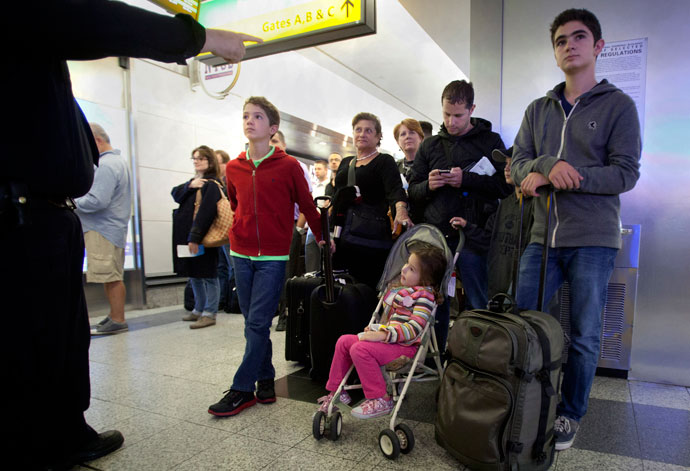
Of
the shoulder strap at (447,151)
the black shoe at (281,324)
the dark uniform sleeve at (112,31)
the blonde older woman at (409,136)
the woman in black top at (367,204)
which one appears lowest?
the black shoe at (281,324)

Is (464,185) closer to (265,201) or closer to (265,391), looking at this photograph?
(265,201)

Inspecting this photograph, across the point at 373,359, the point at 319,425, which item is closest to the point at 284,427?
the point at 319,425

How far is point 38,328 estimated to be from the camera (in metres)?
1.43

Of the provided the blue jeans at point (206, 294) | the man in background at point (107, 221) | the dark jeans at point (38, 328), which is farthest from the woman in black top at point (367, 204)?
the man in background at point (107, 221)

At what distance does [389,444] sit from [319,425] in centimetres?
37

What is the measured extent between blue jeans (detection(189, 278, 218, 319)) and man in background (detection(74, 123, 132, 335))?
2.68ft

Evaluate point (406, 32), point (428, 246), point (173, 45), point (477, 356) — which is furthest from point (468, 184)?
point (406, 32)

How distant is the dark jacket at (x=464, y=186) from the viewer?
2.69 metres

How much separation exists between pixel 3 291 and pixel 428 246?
1.95 meters

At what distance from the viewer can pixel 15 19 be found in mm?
1109

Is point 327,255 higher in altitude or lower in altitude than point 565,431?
higher

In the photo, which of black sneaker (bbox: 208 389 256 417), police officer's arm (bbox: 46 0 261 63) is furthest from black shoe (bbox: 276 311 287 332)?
police officer's arm (bbox: 46 0 261 63)

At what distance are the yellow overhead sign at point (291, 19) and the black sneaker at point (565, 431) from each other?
3.19m

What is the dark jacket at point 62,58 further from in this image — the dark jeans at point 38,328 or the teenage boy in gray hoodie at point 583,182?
the teenage boy in gray hoodie at point 583,182
